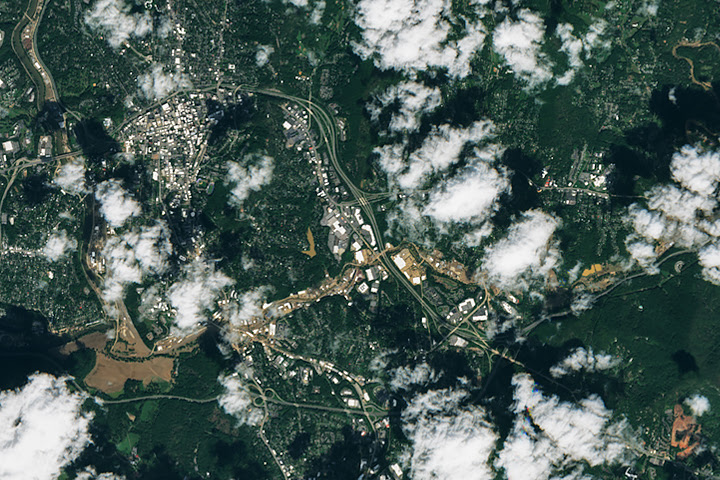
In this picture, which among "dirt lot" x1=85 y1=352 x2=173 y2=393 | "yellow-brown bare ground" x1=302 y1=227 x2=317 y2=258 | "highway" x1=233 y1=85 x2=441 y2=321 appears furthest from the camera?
"dirt lot" x1=85 y1=352 x2=173 y2=393

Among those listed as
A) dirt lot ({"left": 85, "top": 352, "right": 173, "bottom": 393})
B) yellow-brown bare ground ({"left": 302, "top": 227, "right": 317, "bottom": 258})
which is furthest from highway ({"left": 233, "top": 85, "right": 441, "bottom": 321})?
dirt lot ({"left": 85, "top": 352, "right": 173, "bottom": 393})

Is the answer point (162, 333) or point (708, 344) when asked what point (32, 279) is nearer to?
point (162, 333)

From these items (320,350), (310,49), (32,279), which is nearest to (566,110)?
(310,49)

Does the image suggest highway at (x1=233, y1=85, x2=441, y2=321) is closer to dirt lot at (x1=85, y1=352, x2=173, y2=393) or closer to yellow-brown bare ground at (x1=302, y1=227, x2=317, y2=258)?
yellow-brown bare ground at (x1=302, y1=227, x2=317, y2=258)

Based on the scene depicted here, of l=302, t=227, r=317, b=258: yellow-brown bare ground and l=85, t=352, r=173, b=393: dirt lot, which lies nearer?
l=302, t=227, r=317, b=258: yellow-brown bare ground

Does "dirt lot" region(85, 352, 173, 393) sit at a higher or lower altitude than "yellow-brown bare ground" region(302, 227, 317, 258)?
lower

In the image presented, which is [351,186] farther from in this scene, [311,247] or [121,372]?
[121,372]

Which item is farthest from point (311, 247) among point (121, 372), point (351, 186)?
point (121, 372)

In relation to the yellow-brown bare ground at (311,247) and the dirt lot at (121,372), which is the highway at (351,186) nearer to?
the yellow-brown bare ground at (311,247)

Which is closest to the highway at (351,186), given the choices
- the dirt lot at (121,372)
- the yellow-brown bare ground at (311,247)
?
the yellow-brown bare ground at (311,247)
